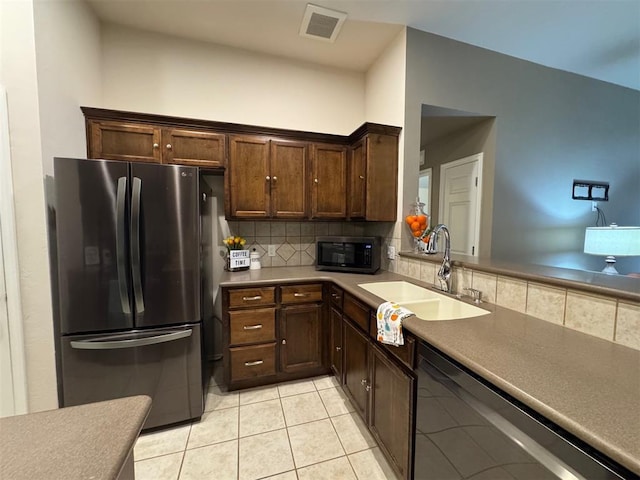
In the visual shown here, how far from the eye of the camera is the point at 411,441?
1143 millimetres

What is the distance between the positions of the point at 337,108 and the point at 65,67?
2208 millimetres

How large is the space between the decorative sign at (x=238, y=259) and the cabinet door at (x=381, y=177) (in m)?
1.18

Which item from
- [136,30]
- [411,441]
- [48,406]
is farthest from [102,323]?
[136,30]

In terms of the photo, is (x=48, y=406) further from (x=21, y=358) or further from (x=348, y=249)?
(x=348, y=249)

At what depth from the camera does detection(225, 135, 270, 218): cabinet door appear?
223 cm

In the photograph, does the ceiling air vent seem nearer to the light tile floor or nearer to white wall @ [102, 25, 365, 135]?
white wall @ [102, 25, 365, 135]

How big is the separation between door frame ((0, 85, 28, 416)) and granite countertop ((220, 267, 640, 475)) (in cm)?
211

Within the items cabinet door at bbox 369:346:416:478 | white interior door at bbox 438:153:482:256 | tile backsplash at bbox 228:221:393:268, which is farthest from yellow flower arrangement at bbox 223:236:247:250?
white interior door at bbox 438:153:482:256

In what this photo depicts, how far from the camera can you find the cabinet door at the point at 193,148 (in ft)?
6.82

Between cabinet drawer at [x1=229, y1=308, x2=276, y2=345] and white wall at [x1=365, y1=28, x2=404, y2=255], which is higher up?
white wall at [x1=365, y1=28, x2=404, y2=255]

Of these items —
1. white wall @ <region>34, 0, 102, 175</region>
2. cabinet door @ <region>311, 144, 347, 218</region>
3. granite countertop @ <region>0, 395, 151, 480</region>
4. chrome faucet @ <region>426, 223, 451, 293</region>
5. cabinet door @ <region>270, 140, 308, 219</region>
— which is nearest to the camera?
granite countertop @ <region>0, 395, 151, 480</region>

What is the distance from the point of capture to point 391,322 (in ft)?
3.94

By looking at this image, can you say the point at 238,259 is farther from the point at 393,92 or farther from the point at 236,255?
the point at 393,92

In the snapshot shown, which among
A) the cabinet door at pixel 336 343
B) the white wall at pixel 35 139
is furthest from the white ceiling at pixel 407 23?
the cabinet door at pixel 336 343
